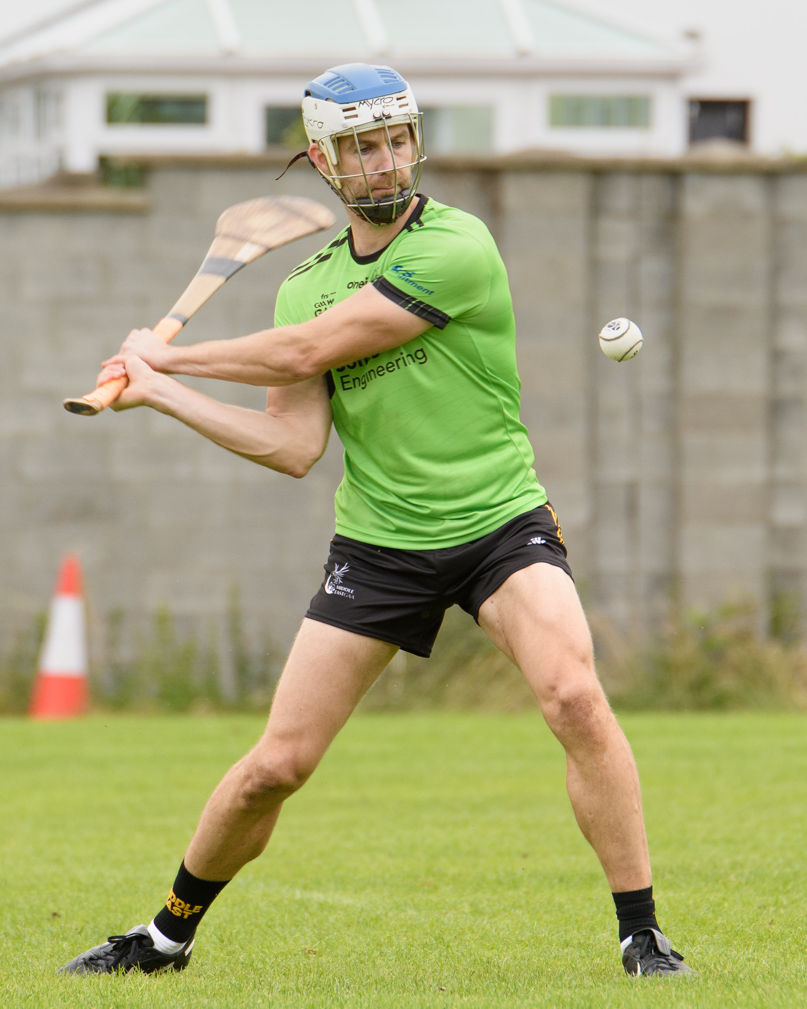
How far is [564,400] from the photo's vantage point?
1139 cm

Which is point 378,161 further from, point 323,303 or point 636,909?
point 636,909

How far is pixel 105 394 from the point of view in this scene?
412 cm

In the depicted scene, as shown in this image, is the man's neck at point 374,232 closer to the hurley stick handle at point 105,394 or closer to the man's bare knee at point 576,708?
the hurley stick handle at point 105,394

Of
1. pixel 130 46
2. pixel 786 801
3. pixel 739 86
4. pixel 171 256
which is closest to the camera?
pixel 786 801

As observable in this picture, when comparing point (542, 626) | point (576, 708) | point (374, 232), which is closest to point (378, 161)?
point (374, 232)

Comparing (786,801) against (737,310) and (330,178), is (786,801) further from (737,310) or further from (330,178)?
(737,310)

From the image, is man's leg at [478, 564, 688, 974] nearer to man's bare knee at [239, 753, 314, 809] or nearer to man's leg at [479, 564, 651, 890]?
man's leg at [479, 564, 651, 890]

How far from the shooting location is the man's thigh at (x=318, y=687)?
13.9ft

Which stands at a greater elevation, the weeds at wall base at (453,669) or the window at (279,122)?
the window at (279,122)

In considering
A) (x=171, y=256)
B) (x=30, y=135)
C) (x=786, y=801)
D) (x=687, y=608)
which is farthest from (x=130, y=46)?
(x=786, y=801)

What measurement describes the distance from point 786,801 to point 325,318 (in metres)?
4.14

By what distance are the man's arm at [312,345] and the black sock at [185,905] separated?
1.48 meters

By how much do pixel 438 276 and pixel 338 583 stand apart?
3.10ft

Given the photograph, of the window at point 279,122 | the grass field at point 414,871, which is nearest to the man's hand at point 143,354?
the grass field at point 414,871
